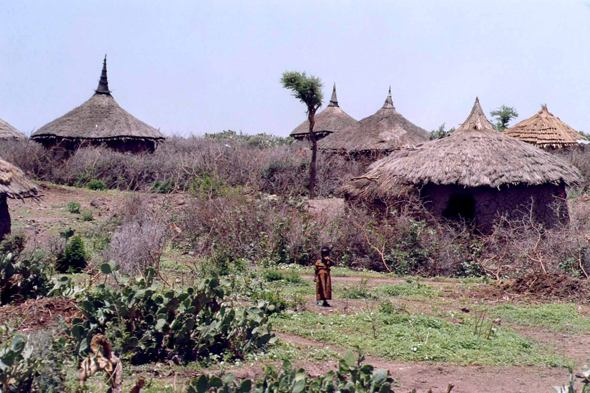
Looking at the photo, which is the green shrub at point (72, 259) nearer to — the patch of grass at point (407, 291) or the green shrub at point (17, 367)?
the patch of grass at point (407, 291)

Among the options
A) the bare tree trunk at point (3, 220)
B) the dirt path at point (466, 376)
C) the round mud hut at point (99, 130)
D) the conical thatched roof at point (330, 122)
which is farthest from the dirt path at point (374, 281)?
the conical thatched roof at point (330, 122)

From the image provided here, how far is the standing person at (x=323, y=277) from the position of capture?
733 cm

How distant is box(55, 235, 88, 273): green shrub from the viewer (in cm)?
973

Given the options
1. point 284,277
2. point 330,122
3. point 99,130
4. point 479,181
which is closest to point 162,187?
point 99,130

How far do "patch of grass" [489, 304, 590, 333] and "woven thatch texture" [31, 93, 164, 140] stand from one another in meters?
17.6

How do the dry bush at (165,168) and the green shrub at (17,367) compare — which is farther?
the dry bush at (165,168)

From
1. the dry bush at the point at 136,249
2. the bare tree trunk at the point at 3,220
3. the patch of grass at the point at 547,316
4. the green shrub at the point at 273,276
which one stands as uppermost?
the bare tree trunk at the point at 3,220

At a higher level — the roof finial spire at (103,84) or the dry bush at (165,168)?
the roof finial spire at (103,84)

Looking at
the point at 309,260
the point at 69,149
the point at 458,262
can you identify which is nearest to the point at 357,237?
the point at 309,260

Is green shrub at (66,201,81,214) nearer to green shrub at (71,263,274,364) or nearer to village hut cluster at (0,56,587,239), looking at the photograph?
village hut cluster at (0,56,587,239)

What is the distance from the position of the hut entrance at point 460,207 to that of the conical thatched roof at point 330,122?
17.4 m

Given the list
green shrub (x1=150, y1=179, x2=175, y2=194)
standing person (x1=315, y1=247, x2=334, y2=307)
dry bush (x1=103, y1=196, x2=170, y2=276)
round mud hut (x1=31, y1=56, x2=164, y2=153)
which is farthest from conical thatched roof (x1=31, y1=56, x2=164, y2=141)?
standing person (x1=315, y1=247, x2=334, y2=307)

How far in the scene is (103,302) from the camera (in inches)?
204

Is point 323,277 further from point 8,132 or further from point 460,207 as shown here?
point 8,132
